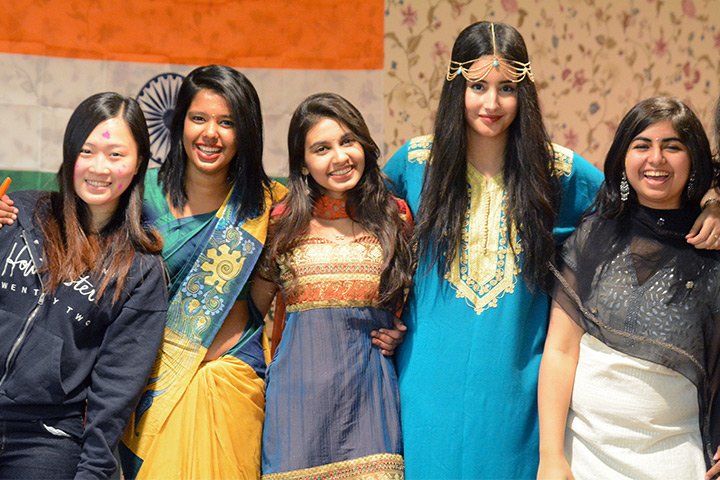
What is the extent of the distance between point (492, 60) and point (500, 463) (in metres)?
0.94

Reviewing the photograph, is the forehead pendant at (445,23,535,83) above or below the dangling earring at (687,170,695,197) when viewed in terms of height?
above

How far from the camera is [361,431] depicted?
7.79 feet

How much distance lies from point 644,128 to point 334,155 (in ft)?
2.38

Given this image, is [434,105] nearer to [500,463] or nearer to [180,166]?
[180,166]

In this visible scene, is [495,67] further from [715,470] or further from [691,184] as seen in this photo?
[715,470]

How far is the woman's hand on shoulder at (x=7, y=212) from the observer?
2.30 metres

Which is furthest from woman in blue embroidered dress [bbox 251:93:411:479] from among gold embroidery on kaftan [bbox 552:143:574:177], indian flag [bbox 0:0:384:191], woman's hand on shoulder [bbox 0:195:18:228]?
indian flag [bbox 0:0:384:191]

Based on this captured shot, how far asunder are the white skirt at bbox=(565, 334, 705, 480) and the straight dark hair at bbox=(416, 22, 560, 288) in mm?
301

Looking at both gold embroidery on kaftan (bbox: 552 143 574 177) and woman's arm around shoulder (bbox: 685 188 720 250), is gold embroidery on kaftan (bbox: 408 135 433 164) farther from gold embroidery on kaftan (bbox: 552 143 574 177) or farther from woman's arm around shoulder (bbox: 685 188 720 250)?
woman's arm around shoulder (bbox: 685 188 720 250)

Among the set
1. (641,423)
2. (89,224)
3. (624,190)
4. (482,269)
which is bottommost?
(641,423)

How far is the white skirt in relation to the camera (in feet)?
7.26

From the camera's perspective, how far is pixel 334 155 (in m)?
2.49

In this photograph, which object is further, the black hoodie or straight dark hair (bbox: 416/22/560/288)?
straight dark hair (bbox: 416/22/560/288)

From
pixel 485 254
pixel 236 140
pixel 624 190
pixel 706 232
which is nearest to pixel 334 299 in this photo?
pixel 485 254
